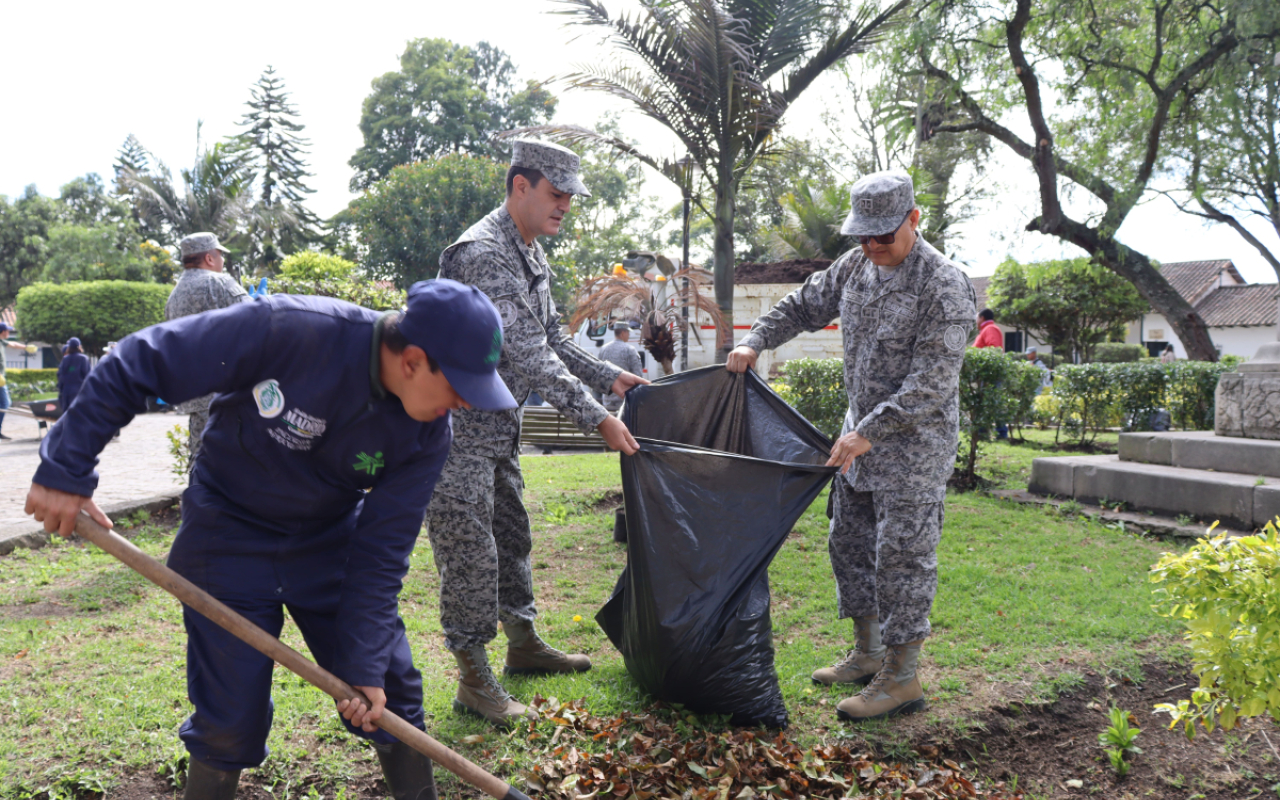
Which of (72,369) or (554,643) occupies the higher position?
(72,369)

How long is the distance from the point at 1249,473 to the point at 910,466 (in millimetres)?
4821

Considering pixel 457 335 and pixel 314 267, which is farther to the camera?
pixel 314 267

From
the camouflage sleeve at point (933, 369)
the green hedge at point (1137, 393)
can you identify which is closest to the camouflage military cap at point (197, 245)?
the camouflage sleeve at point (933, 369)

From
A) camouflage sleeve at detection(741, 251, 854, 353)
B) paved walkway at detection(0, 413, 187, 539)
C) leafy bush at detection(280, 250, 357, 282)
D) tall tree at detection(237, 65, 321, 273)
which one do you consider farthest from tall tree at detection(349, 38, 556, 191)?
camouflage sleeve at detection(741, 251, 854, 353)

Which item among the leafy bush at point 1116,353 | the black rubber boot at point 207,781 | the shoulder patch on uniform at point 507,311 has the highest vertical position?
the leafy bush at point 1116,353

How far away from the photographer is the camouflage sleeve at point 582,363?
330cm

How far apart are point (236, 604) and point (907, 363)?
2.42 meters

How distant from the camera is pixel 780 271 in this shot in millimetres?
15914

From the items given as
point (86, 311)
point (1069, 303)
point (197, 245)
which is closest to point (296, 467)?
point (197, 245)

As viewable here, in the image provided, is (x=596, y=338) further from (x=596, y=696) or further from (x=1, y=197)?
A: (x=1, y=197)

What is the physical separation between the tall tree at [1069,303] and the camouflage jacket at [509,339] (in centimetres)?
2377

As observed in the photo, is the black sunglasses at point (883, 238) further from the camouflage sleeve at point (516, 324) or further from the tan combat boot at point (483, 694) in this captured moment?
the tan combat boot at point (483, 694)

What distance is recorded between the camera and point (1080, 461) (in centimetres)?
723

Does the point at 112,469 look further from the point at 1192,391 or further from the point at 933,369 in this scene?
the point at 1192,391
